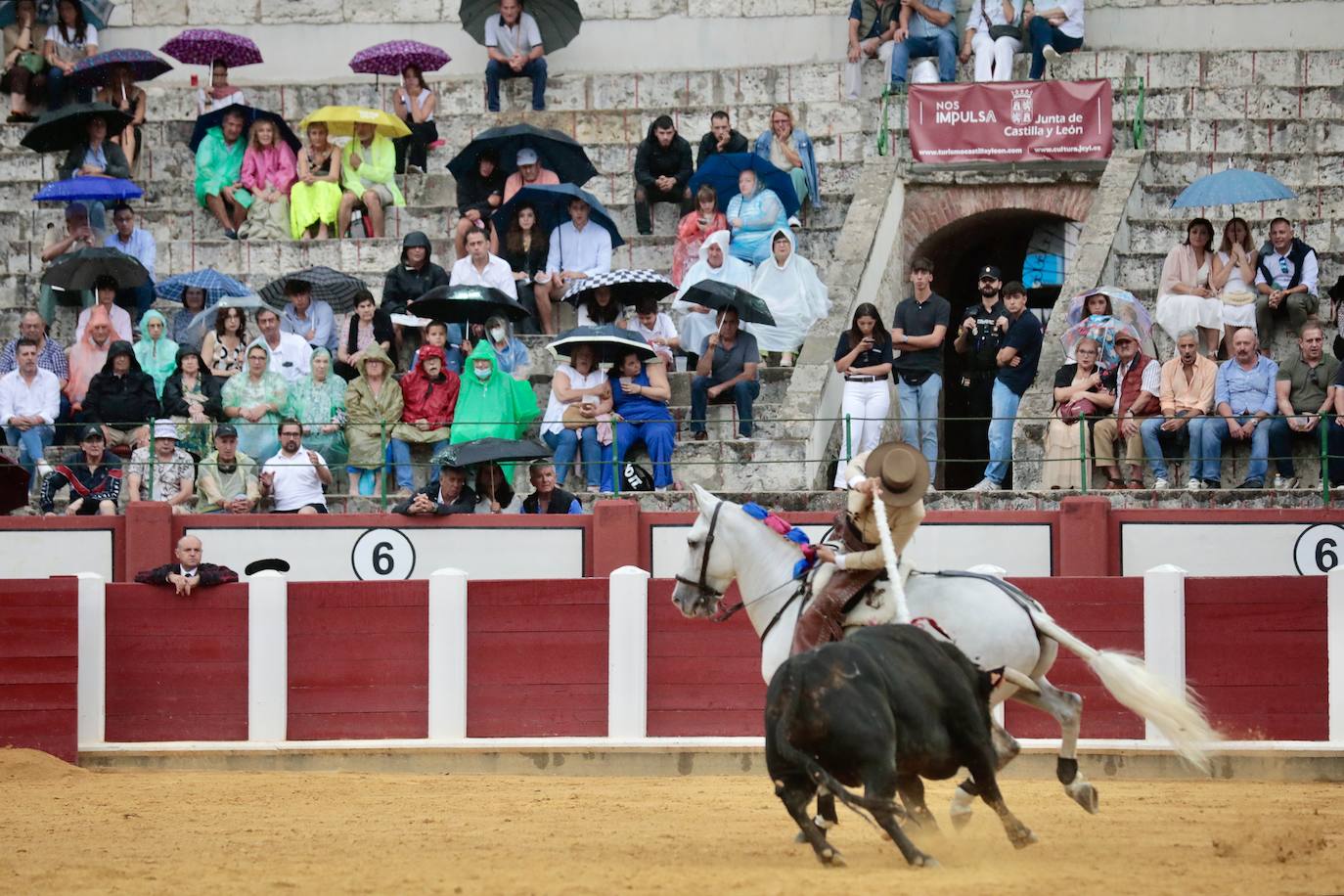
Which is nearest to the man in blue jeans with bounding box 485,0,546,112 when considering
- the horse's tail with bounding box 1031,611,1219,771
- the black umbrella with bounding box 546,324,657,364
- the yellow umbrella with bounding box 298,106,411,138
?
the yellow umbrella with bounding box 298,106,411,138

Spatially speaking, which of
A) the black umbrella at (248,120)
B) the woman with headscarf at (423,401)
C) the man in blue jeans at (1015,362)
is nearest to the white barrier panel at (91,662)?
the woman with headscarf at (423,401)

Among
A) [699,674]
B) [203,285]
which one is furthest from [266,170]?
[699,674]

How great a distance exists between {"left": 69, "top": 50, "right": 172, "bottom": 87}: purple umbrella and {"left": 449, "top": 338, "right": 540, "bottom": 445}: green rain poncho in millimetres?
6142

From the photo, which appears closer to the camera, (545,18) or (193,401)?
(193,401)

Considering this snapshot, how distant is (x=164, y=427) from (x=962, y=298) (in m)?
8.13

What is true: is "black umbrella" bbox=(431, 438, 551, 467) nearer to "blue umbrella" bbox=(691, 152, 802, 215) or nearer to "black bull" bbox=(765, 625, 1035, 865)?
"blue umbrella" bbox=(691, 152, 802, 215)

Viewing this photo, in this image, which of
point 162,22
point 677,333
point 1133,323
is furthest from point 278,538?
point 162,22

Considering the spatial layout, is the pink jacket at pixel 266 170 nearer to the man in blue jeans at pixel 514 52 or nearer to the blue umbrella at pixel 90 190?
the blue umbrella at pixel 90 190

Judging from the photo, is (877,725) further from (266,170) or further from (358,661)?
(266,170)

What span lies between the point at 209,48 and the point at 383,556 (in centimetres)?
721

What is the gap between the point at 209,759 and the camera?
42.4 feet

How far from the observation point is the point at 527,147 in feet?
57.9

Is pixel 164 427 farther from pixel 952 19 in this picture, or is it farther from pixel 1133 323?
pixel 952 19

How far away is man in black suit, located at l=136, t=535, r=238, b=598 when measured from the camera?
13.1 meters
